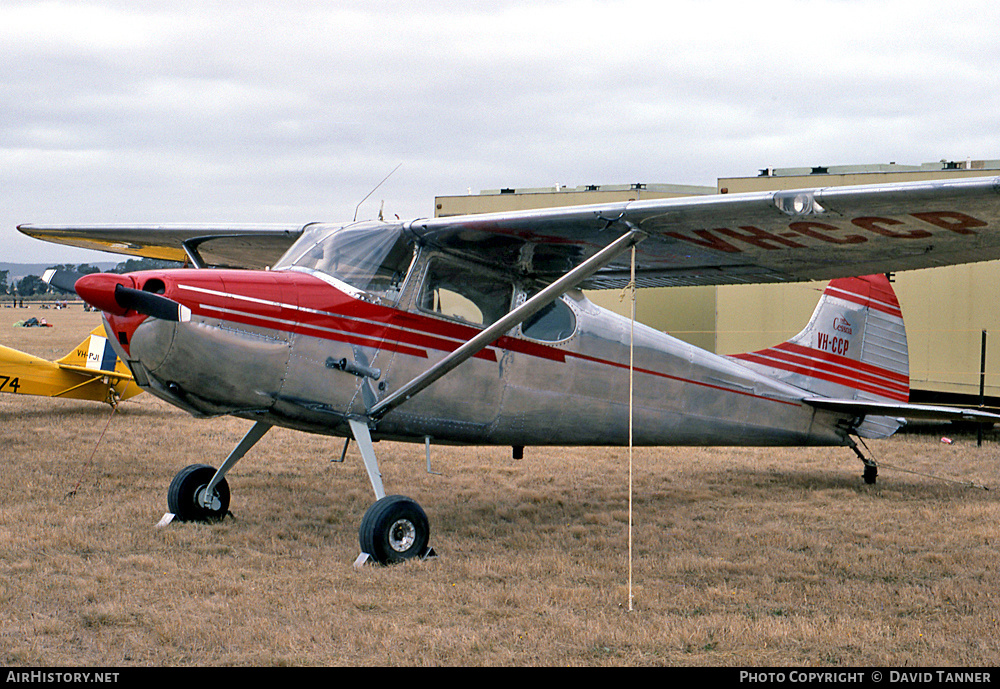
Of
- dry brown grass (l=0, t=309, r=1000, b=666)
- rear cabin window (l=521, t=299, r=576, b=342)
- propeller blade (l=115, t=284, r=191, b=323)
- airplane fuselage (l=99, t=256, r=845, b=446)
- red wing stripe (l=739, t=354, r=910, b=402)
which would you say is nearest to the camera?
dry brown grass (l=0, t=309, r=1000, b=666)

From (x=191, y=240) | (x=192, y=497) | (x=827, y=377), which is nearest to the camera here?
(x=192, y=497)

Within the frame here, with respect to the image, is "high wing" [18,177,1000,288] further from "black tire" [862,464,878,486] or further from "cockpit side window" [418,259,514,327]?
"black tire" [862,464,878,486]

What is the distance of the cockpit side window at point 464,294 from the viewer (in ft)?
21.6

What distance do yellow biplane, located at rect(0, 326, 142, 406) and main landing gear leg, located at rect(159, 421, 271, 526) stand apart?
24.4 feet

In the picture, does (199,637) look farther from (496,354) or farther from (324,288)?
(496,354)

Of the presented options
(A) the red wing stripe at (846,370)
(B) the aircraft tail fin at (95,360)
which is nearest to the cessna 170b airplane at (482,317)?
(A) the red wing stripe at (846,370)

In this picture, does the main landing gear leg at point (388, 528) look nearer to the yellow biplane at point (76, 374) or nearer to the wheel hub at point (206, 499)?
the wheel hub at point (206, 499)

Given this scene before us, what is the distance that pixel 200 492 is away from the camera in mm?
6984

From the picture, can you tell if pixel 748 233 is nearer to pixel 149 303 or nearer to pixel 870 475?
pixel 149 303

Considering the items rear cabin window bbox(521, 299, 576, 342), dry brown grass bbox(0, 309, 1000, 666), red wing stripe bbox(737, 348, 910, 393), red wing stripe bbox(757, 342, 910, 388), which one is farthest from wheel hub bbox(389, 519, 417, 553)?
red wing stripe bbox(757, 342, 910, 388)

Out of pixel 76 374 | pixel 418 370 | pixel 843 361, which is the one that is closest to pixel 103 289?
pixel 418 370

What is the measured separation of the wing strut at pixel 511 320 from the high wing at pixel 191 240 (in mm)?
2289

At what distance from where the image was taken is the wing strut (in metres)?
5.85

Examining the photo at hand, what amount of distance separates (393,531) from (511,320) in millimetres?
1663
